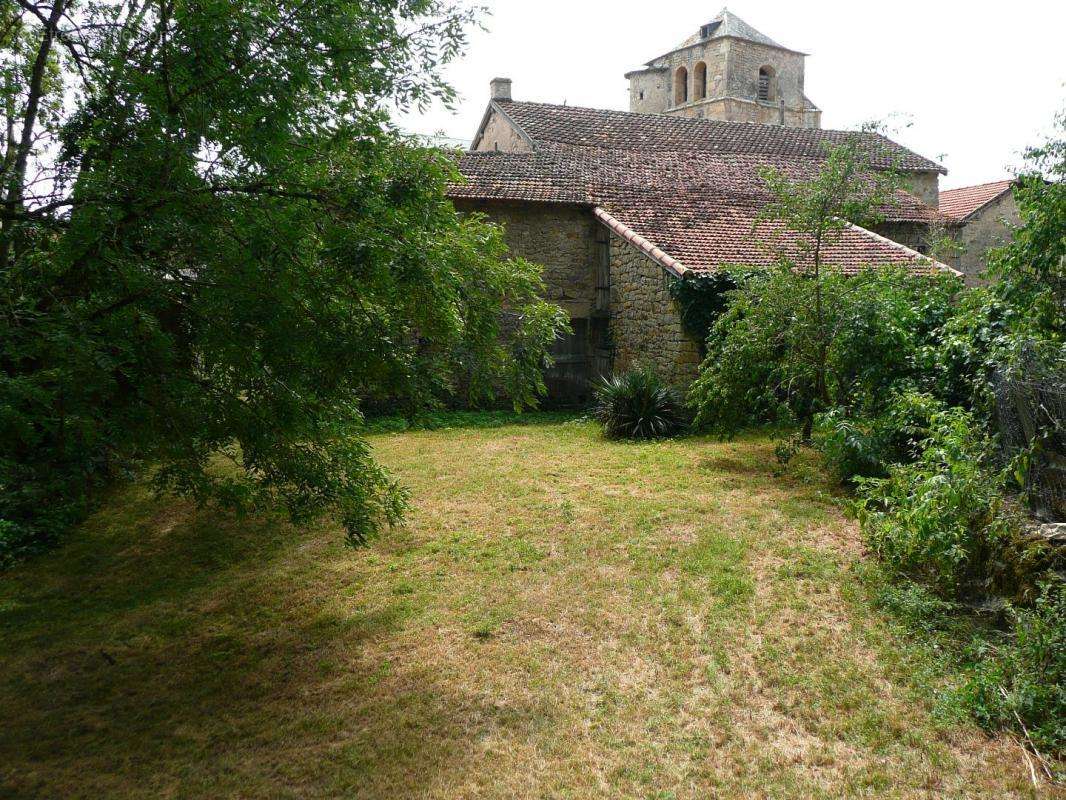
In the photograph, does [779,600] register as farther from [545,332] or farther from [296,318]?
[296,318]

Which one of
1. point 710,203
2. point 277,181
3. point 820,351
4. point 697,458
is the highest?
point 710,203

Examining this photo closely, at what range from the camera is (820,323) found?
8680 mm

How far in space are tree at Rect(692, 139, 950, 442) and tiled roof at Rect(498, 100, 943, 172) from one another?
9.81 metres

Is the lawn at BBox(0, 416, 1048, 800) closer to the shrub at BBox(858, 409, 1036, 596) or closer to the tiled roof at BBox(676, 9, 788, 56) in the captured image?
the shrub at BBox(858, 409, 1036, 596)

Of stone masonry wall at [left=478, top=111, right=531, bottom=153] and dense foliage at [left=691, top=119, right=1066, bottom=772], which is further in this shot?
stone masonry wall at [left=478, top=111, right=531, bottom=153]

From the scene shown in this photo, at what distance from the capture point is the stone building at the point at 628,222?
43.2 feet

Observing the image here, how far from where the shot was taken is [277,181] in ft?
14.4

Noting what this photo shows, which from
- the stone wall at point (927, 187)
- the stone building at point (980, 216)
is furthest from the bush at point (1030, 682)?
the stone wall at point (927, 187)

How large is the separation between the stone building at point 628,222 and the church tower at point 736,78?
15.0 meters

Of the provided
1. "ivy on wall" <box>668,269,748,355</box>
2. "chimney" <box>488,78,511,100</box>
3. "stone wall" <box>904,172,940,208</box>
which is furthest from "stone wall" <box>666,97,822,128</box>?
"ivy on wall" <box>668,269,748,355</box>

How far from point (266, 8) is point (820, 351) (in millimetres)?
6931

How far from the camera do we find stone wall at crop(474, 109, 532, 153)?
19245mm

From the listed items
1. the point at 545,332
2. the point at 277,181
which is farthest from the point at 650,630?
the point at 277,181

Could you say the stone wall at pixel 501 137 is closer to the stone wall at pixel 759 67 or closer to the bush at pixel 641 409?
the bush at pixel 641 409
